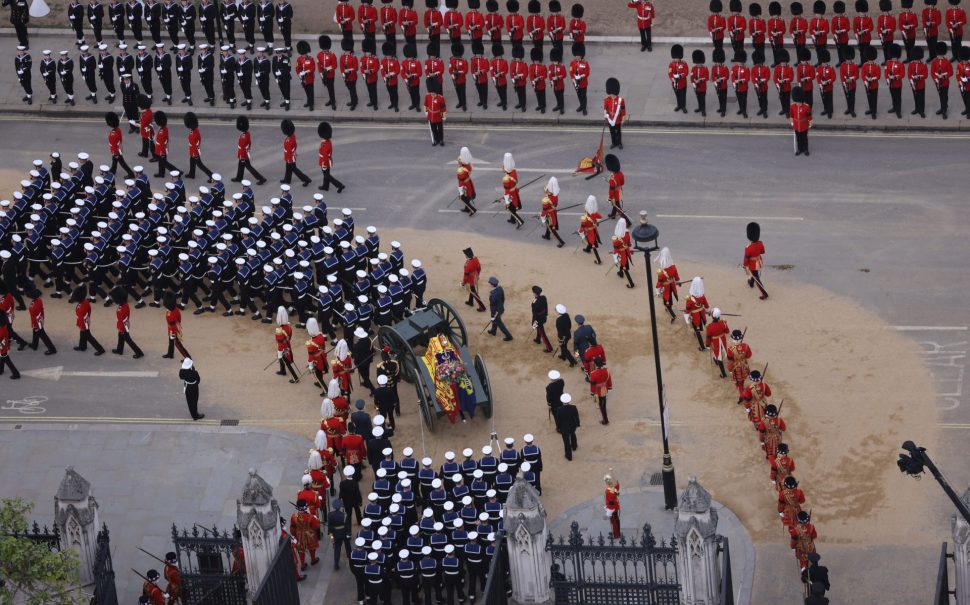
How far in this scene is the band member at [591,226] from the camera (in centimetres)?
4303

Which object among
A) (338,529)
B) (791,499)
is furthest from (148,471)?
(791,499)

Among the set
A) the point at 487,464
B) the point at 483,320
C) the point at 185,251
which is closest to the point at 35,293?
the point at 185,251

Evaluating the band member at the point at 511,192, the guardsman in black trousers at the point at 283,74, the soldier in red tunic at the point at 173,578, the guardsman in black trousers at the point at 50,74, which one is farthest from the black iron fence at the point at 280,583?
the guardsman in black trousers at the point at 50,74

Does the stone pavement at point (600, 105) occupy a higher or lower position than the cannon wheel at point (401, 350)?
higher

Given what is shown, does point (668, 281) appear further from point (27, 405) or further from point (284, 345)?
point (27, 405)

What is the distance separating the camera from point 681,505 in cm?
3228

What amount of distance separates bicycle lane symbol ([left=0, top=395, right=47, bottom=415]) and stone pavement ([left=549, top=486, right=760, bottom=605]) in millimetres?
10225

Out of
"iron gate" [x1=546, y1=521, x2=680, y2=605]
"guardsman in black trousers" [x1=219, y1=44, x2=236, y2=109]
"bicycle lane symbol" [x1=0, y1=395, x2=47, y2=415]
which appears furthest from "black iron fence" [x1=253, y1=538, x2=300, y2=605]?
"guardsman in black trousers" [x1=219, y1=44, x2=236, y2=109]

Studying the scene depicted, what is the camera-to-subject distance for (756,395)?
37406 millimetres

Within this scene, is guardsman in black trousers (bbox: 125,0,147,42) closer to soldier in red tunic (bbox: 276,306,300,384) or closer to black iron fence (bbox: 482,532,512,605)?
soldier in red tunic (bbox: 276,306,300,384)

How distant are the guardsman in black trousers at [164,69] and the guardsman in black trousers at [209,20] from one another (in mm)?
1950

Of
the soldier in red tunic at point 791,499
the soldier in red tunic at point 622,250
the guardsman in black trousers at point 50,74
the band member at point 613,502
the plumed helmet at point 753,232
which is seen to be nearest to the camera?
the soldier in red tunic at point 791,499

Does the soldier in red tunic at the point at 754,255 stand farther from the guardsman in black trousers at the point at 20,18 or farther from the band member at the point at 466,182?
the guardsman in black trousers at the point at 20,18

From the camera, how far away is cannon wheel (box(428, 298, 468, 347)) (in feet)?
129
